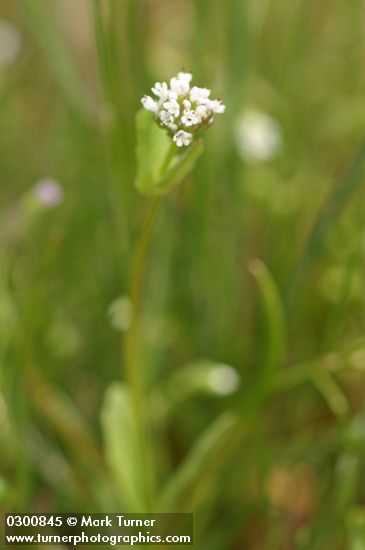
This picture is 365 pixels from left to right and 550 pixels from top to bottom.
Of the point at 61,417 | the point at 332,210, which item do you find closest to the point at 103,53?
the point at 332,210

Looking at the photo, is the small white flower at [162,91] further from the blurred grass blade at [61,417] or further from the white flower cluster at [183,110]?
the blurred grass blade at [61,417]

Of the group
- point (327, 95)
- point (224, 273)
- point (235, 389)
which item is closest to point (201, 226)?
point (224, 273)

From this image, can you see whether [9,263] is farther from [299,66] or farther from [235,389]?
[299,66]

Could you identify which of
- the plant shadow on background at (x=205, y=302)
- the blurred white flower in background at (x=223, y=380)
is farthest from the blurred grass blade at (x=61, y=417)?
the blurred white flower in background at (x=223, y=380)

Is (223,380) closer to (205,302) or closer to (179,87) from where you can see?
(205,302)

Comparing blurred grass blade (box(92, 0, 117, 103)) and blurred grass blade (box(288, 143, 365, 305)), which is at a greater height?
blurred grass blade (box(92, 0, 117, 103))

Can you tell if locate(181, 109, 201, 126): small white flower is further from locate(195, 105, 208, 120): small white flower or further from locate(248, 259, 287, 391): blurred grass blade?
locate(248, 259, 287, 391): blurred grass blade

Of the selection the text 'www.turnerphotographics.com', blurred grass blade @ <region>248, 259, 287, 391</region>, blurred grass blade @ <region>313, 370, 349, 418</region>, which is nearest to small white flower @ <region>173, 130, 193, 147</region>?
blurred grass blade @ <region>248, 259, 287, 391</region>
